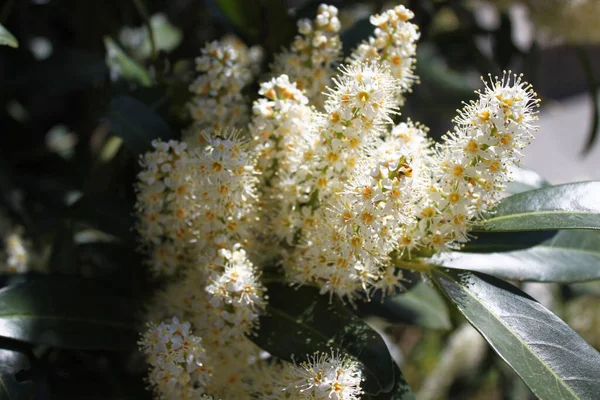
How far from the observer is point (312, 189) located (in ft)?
2.84

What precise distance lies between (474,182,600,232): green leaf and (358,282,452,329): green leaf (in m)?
0.28

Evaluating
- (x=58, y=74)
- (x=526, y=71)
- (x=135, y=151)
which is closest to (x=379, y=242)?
(x=135, y=151)

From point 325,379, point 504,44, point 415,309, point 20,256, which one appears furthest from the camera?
point 504,44

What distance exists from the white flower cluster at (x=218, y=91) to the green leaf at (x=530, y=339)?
42cm

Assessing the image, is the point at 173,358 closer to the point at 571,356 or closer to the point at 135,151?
the point at 135,151

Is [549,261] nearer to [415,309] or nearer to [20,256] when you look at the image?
[415,309]

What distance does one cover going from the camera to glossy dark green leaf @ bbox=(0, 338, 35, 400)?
866 millimetres

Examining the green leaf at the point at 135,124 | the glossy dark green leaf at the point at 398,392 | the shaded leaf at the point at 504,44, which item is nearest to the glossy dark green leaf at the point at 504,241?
the glossy dark green leaf at the point at 398,392

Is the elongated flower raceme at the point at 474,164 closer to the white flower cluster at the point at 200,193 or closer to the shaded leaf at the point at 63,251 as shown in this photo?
the white flower cluster at the point at 200,193

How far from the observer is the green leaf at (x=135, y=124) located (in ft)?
3.18

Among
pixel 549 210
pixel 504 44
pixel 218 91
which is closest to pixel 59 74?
pixel 218 91

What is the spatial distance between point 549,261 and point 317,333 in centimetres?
41

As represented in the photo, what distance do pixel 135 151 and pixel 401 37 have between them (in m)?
0.45

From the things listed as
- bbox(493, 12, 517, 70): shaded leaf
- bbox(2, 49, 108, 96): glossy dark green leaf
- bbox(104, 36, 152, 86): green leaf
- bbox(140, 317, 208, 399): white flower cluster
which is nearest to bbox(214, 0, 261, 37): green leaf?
bbox(104, 36, 152, 86): green leaf
